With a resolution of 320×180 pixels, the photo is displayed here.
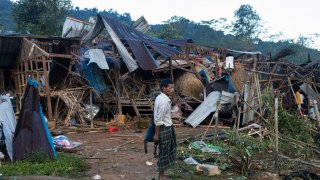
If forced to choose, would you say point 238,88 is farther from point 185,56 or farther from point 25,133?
point 25,133

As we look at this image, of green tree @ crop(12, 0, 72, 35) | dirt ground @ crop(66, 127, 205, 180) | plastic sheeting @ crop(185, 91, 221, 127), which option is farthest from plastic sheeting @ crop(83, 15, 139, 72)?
green tree @ crop(12, 0, 72, 35)

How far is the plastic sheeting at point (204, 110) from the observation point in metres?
14.7

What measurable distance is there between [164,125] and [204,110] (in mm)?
8858

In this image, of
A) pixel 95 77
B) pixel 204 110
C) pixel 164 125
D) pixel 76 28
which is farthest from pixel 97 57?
pixel 164 125

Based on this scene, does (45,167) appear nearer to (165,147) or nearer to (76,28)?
(165,147)

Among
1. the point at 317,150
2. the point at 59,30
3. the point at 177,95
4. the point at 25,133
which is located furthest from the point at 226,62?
the point at 59,30

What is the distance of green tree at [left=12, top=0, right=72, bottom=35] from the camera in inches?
937

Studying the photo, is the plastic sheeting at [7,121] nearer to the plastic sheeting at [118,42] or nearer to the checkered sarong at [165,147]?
the checkered sarong at [165,147]

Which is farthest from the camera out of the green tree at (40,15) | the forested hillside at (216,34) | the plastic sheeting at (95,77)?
the forested hillside at (216,34)

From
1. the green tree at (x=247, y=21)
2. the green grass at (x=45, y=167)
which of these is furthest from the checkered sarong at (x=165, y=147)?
Result: the green tree at (x=247, y=21)

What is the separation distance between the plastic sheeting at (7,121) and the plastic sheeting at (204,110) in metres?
7.39

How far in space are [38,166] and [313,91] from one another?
40.2 ft

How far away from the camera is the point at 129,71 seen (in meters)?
15.5

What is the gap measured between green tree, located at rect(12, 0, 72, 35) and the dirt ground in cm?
1272
